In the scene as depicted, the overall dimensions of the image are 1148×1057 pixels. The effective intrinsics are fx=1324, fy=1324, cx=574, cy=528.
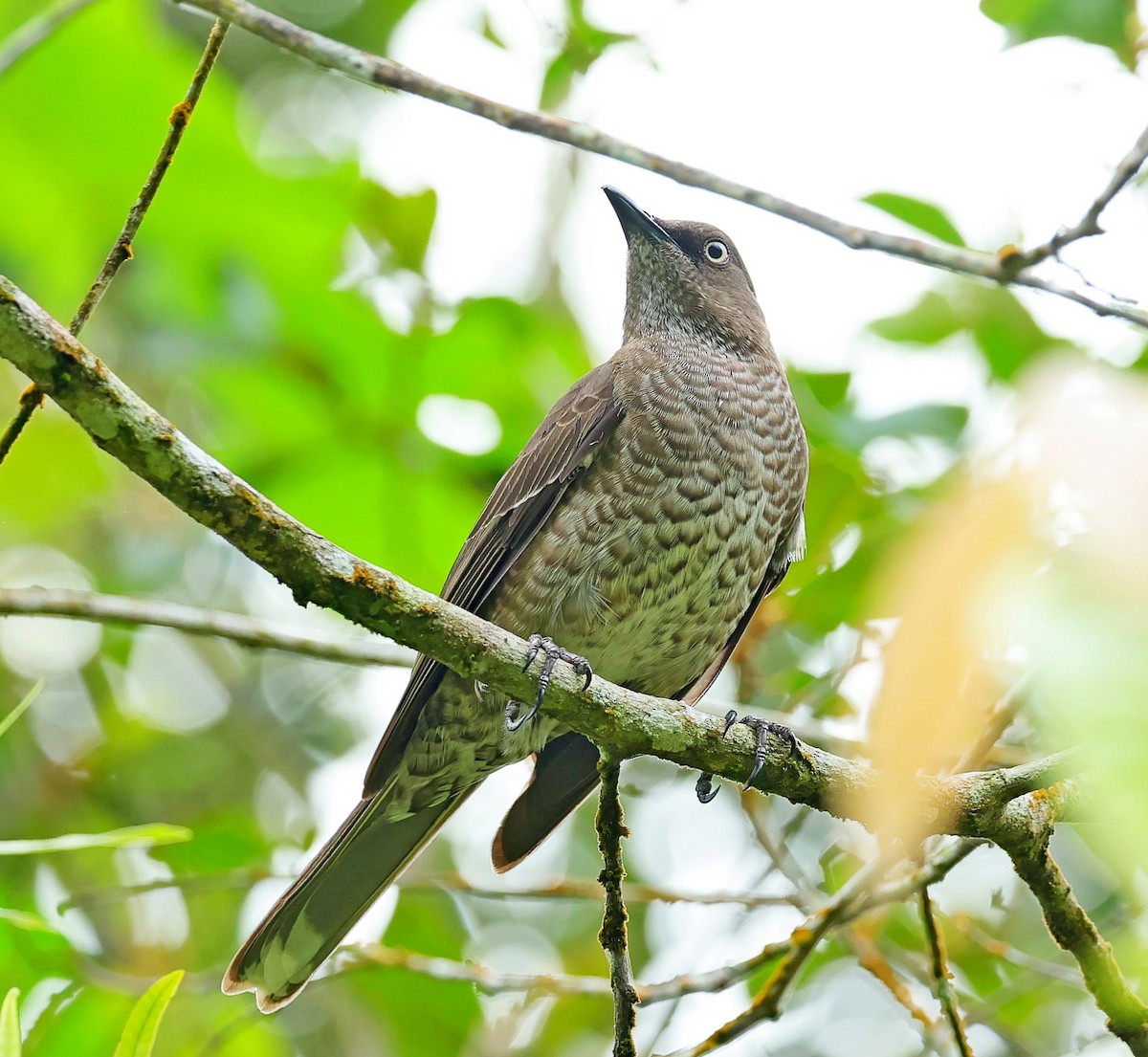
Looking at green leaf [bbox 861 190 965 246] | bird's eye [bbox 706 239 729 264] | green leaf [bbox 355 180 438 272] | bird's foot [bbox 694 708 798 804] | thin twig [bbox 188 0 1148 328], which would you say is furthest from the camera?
bird's eye [bbox 706 239 729 264]

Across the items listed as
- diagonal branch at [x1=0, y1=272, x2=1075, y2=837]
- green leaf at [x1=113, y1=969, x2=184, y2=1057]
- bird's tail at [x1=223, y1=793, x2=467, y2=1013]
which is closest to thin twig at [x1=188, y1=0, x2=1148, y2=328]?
diagonal branch at [x1=0, y1=272, x2=1075, y2=837]

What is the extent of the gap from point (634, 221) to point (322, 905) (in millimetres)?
3072

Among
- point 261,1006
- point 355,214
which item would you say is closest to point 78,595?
point 261,1006

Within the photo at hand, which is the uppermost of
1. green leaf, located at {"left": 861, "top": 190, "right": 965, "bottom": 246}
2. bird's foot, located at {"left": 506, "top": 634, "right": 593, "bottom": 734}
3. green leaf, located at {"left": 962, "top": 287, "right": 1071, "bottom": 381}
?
green leaf, located at {"left": 861, "top": 190, "right": 965, "bottom": 246}

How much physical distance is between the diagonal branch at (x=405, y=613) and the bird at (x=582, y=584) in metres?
0.89

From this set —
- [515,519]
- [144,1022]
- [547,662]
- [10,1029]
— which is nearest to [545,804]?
[515,519]

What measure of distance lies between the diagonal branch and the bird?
0.89 meters

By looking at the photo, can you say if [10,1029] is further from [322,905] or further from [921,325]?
[921,325]

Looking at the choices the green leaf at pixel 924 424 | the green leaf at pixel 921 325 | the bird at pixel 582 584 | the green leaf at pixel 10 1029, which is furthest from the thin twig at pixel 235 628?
the green leaf at pixel 921 325

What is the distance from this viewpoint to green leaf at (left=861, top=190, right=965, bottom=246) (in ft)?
13.1

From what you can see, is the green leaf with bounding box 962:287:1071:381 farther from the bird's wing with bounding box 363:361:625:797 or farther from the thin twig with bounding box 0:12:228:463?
the thin twig with bounding box 0:12:228:463

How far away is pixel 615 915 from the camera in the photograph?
11.4ft

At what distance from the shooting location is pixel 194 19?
9000 mm

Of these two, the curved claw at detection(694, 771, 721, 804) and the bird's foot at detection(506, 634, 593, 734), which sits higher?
the bird's foot at detection(506, 634, 593, 734)
